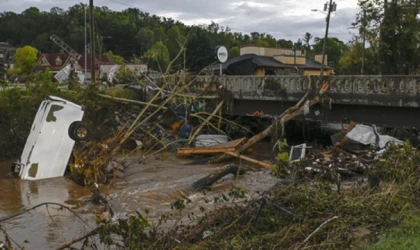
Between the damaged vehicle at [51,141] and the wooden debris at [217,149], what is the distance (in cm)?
498

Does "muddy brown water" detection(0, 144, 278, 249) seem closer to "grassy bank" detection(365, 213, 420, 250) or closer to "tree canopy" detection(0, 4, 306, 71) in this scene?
"grassy bank" detection(365, 213, 420, 250)

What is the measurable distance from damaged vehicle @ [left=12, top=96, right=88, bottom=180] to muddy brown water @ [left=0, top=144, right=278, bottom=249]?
300 mm

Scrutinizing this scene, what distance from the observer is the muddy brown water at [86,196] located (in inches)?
397

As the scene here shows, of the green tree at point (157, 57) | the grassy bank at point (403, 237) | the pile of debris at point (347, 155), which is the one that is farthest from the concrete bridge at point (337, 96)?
the grassy bank at point (403, 237)

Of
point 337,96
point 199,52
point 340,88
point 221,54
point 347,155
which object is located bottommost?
point 347,155

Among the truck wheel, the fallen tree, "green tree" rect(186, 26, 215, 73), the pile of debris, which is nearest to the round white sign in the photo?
the fallen tree

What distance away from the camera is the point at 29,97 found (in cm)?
1941

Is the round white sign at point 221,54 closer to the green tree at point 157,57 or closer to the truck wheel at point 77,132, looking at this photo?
the green tree at point 157,57

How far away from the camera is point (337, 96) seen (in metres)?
19.3

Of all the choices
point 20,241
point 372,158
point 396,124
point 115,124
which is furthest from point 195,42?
point 20,241

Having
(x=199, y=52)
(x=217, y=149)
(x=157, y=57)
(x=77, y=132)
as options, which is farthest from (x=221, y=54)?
(x=199, y=52)

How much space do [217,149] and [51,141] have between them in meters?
6.03

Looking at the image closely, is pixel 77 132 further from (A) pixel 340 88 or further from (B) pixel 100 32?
(B) pixel 100 32

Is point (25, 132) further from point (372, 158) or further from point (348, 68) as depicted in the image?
point (348, 68)
